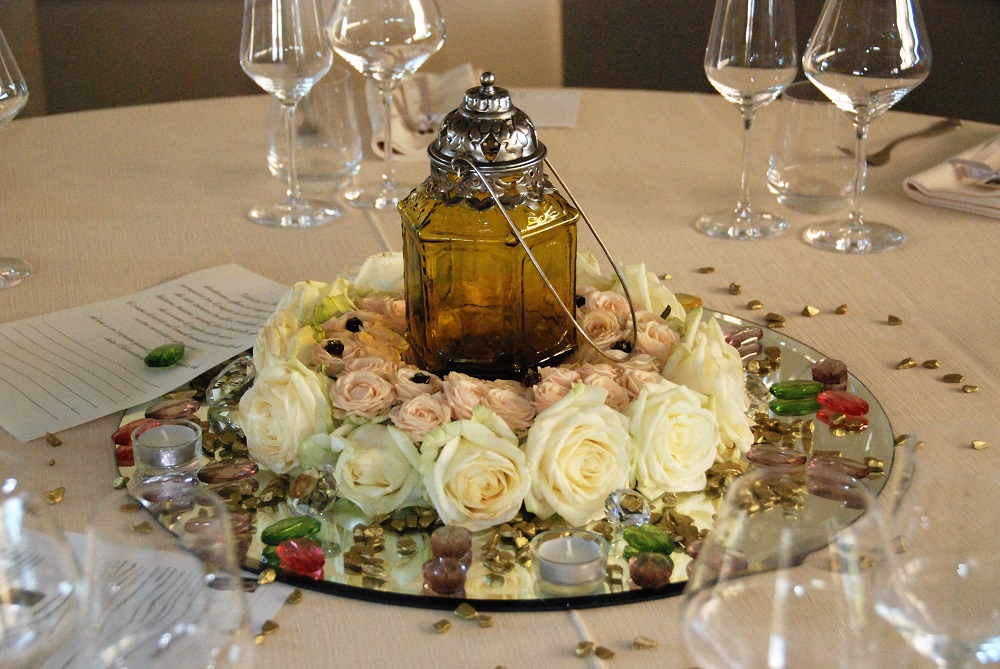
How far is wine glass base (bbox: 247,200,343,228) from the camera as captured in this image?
1.30m

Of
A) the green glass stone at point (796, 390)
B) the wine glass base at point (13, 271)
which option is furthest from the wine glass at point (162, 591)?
the wine glass base at point (13, 271)

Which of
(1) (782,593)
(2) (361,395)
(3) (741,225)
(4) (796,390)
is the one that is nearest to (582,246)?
(3) (741,225)

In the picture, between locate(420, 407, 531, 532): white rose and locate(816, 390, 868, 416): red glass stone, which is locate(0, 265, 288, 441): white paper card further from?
locate(816, 390, 868, 416): red glass stone

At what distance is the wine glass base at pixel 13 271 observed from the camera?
116 cm

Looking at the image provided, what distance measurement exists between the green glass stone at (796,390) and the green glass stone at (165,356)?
484mm

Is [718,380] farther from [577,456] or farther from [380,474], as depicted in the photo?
[380,474]

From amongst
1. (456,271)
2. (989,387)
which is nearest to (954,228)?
(989,387)

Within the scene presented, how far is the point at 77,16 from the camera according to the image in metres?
→ 2.66

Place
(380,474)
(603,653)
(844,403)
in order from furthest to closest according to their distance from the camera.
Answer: (844,403), (380,474), (603,653)

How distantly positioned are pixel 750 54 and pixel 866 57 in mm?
117

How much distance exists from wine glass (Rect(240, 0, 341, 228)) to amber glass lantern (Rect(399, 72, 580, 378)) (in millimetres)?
503

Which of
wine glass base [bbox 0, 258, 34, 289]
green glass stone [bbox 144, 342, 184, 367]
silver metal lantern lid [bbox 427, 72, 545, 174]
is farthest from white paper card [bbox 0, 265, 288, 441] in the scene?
silver metal lantern lid [bbox 427, 72, 545, 174]

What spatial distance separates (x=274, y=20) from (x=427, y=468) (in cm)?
74

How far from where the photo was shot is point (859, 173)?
48.1 inches
